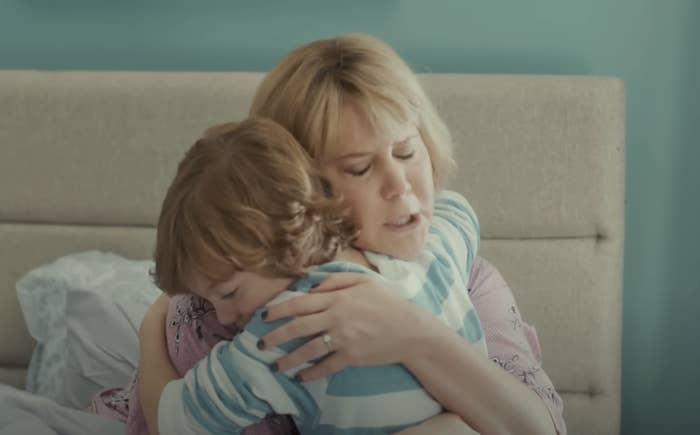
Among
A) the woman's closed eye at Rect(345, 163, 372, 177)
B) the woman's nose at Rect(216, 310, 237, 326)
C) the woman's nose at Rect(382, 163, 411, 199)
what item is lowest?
the woman's nose at Rect(216, 310, 237, 326)

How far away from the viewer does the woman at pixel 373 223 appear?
1.31 meters

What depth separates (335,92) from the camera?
1.38 meters

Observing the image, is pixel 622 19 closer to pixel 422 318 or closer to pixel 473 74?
pixel 473 74

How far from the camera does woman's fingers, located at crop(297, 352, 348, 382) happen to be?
50.5 inches

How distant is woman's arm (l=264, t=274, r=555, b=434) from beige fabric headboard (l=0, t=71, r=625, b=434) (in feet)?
2.45

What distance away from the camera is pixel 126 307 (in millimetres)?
2047

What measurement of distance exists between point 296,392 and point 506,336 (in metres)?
0.46

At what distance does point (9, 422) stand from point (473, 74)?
1.19 meters

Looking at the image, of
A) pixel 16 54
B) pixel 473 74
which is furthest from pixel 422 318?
pixel 16 54

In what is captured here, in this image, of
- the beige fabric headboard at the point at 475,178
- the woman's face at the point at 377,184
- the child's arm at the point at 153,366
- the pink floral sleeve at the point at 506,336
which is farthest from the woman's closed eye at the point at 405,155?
the beige fabric headboard at the point at 475,178

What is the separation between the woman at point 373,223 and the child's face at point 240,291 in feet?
0.16

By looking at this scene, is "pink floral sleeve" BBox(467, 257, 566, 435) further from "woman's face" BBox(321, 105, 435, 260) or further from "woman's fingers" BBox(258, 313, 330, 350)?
"woman's fingers" BBox(258, 313, 330, 350)

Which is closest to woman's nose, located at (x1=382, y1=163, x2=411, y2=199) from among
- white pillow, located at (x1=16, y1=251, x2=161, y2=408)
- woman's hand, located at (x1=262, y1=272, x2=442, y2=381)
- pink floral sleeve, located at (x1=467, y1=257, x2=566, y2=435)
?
woman's hand, located at (x1=262, y1=272, x2=442, y2=381)

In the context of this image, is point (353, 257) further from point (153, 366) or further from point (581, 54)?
point (581, 54)
